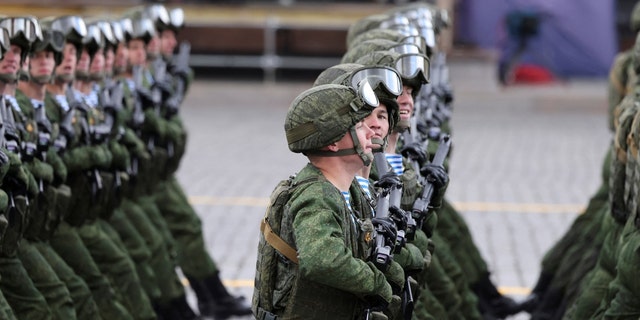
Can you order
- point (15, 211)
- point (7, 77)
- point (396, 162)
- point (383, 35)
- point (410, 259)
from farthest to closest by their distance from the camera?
point (383, 35)
point (7, 77)
point (15, 211)
point (396, 162)
point (410, 259)

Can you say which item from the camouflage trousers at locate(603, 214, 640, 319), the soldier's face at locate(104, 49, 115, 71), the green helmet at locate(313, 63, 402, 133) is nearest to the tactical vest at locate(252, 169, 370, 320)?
the green helmet at locate(313, 63, 402, 133)

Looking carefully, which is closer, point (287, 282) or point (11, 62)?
point (287, 282)

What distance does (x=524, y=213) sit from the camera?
592 inches

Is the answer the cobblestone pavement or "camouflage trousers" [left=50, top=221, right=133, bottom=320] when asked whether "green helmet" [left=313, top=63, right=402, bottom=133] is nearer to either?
"camouflage trousers" [left=50, top=221, right=133, bottom=320]

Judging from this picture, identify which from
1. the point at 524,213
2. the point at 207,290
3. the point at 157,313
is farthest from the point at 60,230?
the point at 524,213

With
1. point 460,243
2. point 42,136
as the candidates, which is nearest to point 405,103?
point 42,136

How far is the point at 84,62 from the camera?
9.59 metres

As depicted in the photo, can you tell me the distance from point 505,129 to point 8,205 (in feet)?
49.6

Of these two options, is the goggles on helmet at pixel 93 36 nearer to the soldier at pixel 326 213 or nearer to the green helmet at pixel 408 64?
the green helmet at pixel 408 64

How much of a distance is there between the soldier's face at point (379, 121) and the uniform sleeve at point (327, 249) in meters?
0.44

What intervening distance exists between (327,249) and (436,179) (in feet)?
6.09

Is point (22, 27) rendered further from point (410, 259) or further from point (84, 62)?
point (410, 259)

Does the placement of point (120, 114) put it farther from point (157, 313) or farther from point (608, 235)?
point (608, 235)

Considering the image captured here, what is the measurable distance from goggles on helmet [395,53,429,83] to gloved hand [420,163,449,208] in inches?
15.4
